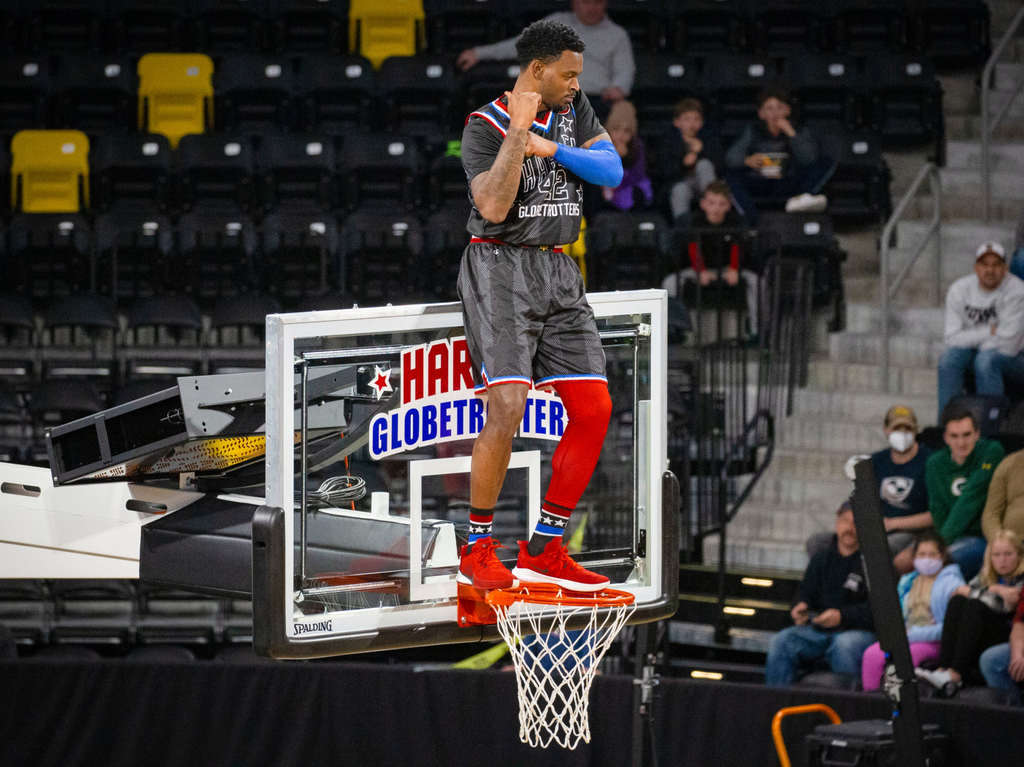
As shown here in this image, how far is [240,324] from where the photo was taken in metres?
11.5

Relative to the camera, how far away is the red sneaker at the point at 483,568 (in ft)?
15.3

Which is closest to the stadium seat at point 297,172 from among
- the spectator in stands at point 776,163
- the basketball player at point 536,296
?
the spectator in stands at point 776,163

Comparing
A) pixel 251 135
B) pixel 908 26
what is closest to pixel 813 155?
pixel 908 26

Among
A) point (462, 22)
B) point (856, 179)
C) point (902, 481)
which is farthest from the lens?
point (462, 22)

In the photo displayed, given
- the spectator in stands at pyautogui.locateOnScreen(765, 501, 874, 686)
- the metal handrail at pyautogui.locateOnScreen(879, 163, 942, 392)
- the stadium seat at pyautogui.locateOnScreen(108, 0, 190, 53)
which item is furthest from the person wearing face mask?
the stadium seat at pyautogui.locateOnScreen(108, 0, 190, 53)

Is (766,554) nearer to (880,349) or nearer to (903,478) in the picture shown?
(903,478)

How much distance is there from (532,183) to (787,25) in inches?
393

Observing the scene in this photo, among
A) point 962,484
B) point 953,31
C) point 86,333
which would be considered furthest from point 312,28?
point 962,484

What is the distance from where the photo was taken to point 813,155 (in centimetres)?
1208

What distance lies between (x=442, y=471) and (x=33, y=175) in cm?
913

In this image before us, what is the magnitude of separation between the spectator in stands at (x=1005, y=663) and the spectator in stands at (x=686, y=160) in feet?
15.0

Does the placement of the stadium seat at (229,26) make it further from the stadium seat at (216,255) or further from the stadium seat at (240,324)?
the stadium seat at (240,324)

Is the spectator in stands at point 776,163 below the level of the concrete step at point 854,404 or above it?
above

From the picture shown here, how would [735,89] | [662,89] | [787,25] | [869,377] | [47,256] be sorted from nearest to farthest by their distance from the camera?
[869,377] < [47,256] < [735,89] < [662,89] < [787,25]
